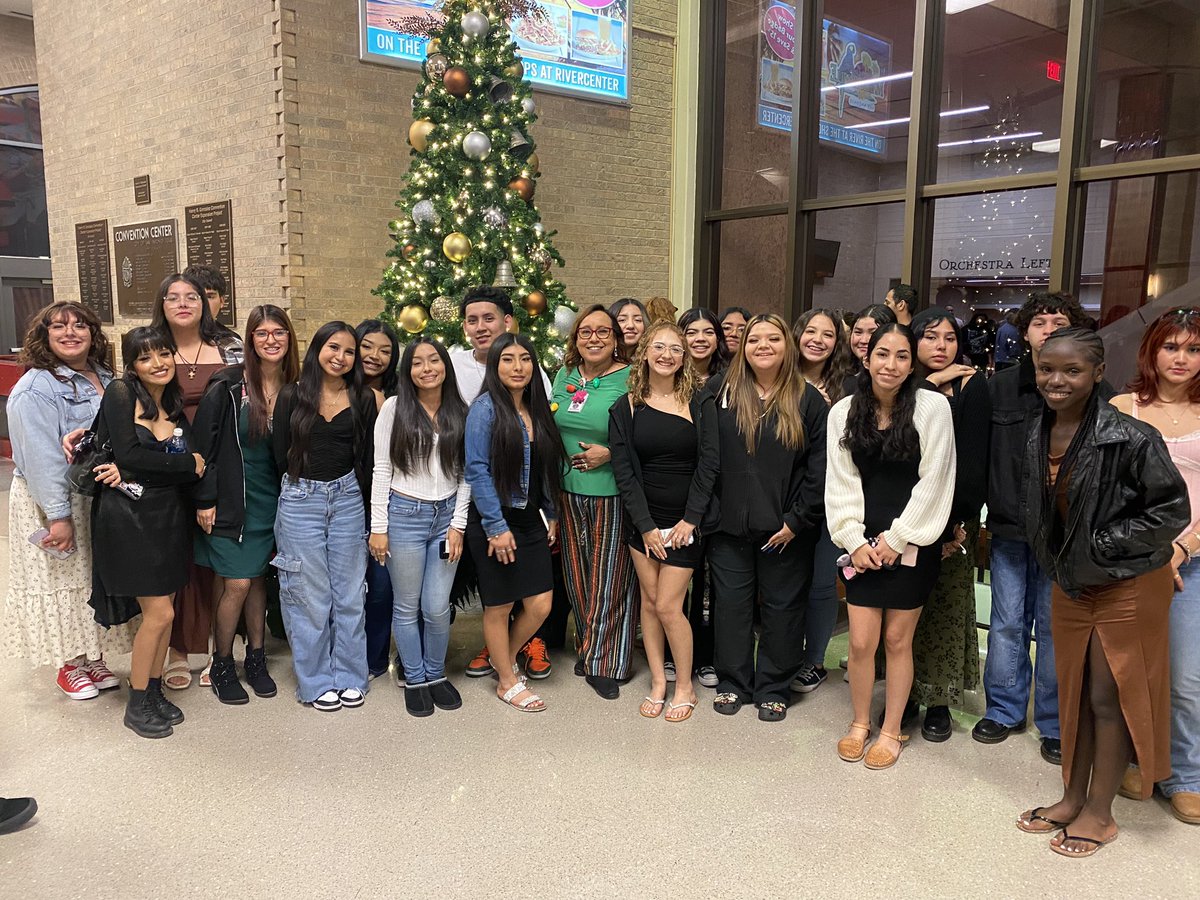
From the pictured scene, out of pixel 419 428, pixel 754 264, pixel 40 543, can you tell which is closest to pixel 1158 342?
pixel 419 428

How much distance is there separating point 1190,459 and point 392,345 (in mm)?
2970

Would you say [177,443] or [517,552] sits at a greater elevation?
[177,443]

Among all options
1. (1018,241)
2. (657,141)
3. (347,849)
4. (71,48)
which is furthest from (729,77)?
(347,849)

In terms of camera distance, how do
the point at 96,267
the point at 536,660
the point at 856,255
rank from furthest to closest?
the point at 96,267
the point at 856,255
the point at 536,660

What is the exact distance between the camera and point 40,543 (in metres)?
3.29

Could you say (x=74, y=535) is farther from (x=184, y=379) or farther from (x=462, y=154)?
(x=462, y=154)

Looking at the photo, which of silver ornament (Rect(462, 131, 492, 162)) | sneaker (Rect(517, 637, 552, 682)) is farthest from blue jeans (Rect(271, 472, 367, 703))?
silver ornament (Rect(462, 131, 492, 162))

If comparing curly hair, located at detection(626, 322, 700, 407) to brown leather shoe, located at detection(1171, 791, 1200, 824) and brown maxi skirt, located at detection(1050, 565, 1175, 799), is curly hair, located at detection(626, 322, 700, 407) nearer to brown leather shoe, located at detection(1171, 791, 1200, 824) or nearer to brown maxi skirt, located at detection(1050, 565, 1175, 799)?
brown maxi skirt, located at detection(1050, 565, 1175, 799)

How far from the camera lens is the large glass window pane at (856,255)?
6.26 m

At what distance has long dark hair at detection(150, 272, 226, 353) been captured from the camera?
339 cm

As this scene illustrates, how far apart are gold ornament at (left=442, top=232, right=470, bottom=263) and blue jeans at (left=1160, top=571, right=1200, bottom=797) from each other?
3.96 m

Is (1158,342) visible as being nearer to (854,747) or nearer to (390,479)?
(854,747)

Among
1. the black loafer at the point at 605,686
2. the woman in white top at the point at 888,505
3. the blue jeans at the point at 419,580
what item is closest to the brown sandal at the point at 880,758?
the woman in white top at the point at 888,505

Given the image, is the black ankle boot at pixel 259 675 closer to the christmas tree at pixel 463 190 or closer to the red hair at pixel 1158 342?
the christmas tree at pixel 463 190
